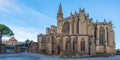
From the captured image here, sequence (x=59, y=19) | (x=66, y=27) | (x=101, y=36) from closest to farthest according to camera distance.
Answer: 1. (x=101, y=36)
2. (x=66, y=27)
3. (x=59, y=19)

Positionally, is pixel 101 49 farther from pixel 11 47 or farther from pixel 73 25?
pixel 11 47

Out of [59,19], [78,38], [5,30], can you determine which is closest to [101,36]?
[78,38]

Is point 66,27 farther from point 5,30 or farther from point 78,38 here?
point 5,30

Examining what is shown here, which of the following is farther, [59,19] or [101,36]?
[59,19]

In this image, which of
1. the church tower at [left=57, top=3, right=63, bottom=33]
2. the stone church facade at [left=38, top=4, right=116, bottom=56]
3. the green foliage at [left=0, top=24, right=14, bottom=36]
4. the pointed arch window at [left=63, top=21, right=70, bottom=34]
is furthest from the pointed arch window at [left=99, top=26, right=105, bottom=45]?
the green foliage at [left=0, top=24, right=14, bottom=36]

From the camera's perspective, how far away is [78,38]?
107562 mm

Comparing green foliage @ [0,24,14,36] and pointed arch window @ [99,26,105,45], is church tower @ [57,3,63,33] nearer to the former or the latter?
pointed arch window @ [99,26,105,45]

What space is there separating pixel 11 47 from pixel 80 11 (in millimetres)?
48967

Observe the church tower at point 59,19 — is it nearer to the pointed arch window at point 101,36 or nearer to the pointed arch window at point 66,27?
the pointed arch window at point 66,27

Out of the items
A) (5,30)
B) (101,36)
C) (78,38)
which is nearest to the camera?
(78,38)

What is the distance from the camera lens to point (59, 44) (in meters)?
112

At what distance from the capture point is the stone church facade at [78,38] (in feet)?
354

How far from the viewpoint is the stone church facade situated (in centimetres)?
10794

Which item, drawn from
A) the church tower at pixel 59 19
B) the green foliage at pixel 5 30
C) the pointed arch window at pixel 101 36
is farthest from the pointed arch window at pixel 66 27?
the green foliage at pixel 5 30
